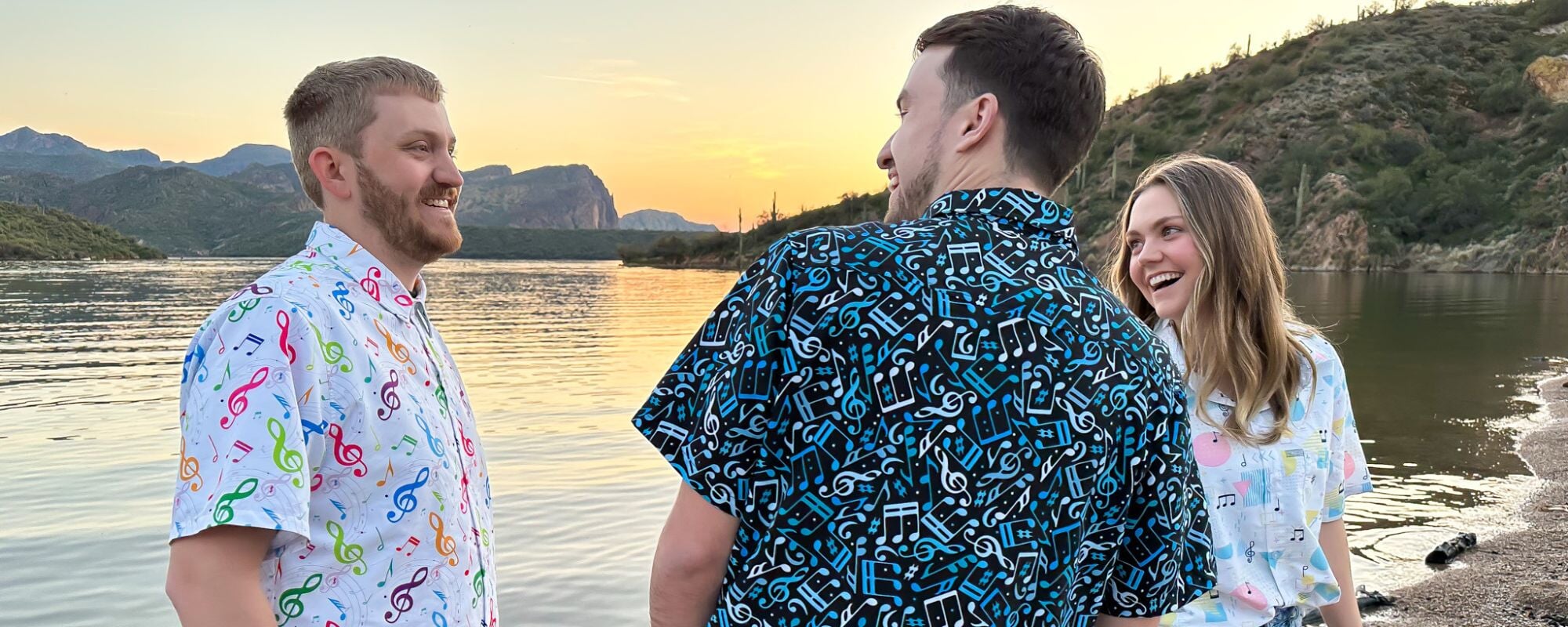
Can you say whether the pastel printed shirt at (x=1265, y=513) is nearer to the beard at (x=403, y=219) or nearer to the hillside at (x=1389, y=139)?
the beard at (x=403, y=219)

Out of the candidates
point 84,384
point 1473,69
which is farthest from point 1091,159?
point 84,384

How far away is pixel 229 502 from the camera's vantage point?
1.70 m

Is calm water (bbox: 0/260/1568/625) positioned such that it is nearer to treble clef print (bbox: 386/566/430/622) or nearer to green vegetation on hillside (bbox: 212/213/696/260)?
treble clef print (bbox: 386/566/430/622)

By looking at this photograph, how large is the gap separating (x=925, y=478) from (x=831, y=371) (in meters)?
0.20

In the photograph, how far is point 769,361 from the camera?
1365 mm

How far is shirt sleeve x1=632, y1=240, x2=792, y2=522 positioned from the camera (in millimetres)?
1364

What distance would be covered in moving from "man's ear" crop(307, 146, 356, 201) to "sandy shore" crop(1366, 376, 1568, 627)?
6443 millimetres

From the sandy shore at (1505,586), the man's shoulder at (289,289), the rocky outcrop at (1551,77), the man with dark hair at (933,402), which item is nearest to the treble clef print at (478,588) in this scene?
the man's shoulder at (289,289)

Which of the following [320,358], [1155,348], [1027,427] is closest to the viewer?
[1027,427]

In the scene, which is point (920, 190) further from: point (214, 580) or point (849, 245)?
point (214, 580)

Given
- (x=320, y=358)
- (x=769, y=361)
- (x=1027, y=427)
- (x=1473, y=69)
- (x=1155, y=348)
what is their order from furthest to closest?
1. (x=1473, y=69)
2. (x=320, y=358)
3. (x=1155, y=348)
4. (x=1027, y=427)
5. (x=769, y=361)

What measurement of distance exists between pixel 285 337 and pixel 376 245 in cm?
47

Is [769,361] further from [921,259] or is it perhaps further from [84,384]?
[84,384]

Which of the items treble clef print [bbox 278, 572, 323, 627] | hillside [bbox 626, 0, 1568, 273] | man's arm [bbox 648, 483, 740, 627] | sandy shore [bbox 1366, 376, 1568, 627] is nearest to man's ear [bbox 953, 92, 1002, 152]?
man's arm [bbox 648, 483, 740, 627]
